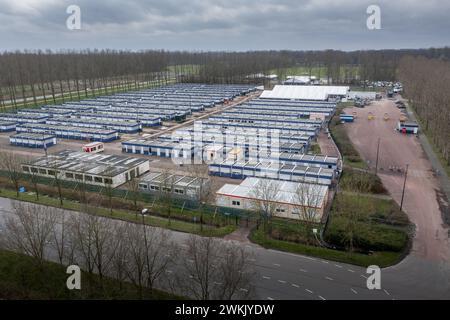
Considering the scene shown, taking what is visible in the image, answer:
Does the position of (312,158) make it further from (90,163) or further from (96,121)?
(96,121)

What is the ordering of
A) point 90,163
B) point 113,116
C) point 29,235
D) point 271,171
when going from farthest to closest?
point 113,116 < point 90,163 < point 271,171 < point 29,235

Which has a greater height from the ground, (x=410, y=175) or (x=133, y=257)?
(x=133, y=257)

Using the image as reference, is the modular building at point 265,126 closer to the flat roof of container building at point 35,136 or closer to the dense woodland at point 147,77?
the dense woodland at point 147,77

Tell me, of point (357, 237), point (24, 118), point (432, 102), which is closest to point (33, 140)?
point (24, 118)

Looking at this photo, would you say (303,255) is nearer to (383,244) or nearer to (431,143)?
(383,244)

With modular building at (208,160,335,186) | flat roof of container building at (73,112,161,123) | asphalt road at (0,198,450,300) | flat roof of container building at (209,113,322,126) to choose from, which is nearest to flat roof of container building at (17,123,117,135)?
flat roof of container building at (73,112,161,123)
